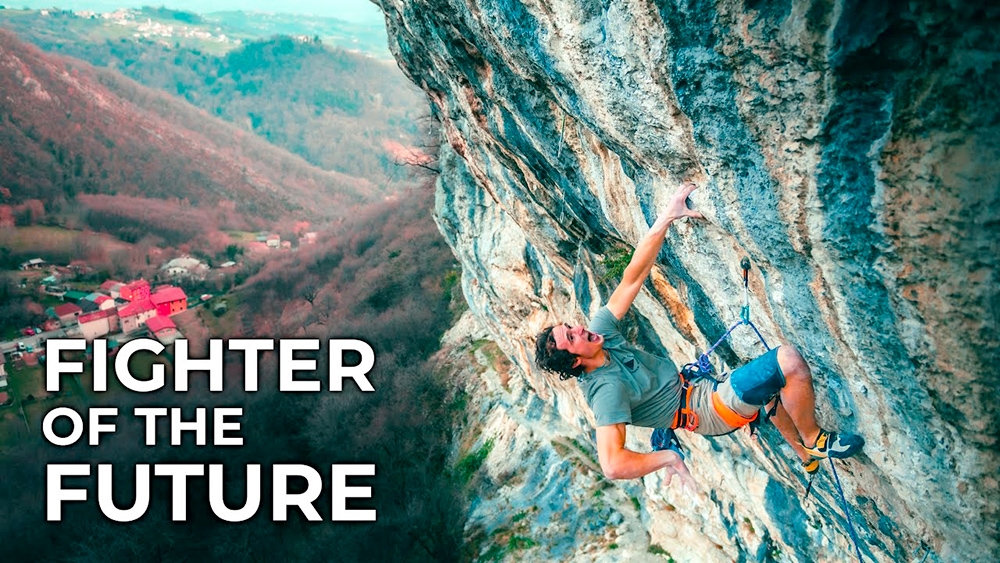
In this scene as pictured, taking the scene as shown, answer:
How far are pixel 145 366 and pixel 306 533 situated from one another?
96.8 feet

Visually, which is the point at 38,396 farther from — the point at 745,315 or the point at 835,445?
the point at 835,445

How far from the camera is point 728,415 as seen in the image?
4.29 metres

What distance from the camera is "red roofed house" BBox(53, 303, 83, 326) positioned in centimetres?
5081

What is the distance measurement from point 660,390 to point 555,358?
812 mm

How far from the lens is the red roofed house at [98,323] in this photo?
49.2 meters

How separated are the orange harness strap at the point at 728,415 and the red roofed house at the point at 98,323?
55.6 metres

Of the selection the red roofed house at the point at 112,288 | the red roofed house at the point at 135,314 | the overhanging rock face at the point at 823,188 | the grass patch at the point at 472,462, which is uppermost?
the overhanging rock face at the point at 823,188

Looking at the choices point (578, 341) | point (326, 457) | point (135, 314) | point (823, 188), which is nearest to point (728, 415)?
point (578, 341)

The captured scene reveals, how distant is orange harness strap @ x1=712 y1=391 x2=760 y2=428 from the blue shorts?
0.68 feet

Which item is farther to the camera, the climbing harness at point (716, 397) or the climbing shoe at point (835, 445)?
the climbing harness at point (716, 397)

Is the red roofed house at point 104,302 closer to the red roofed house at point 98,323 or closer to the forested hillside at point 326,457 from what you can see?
the red roofed house at point 98,323

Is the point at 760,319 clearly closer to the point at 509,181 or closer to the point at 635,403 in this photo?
the point at 635,403

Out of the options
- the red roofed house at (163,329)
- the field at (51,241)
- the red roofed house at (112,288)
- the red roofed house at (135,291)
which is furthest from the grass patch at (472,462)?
the field at (51,241)

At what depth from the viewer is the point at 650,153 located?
4.24 meters
